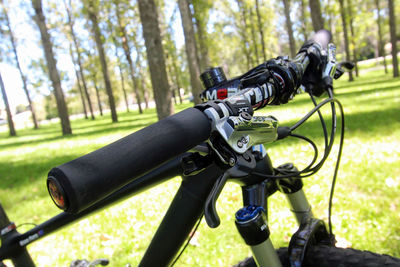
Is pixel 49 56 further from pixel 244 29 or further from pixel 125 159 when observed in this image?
pixel 244 29

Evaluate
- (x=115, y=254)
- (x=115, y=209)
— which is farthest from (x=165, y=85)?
(x=115, y=254)

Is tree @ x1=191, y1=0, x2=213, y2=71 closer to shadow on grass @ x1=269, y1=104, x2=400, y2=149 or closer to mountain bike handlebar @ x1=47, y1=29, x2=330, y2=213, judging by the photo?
shadow on grass @ x1=269, y1=104, x2=400, y2=149

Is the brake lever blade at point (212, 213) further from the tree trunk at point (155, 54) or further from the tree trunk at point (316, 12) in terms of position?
the tree trunk at point (316, 12)

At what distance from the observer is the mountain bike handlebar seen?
576 millimetres

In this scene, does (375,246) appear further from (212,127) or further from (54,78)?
(54,78)

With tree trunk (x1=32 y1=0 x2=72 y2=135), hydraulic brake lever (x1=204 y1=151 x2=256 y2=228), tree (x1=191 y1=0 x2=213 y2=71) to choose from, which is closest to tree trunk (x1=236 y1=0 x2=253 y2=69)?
tree (x1=191 y1=0 x2=213 y2=71)

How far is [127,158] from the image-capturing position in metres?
0.64

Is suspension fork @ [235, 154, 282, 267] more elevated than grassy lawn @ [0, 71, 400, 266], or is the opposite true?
suspension fork @ [235, 154, 282, 267]

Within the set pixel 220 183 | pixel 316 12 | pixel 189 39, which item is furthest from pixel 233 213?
pixel 316 12

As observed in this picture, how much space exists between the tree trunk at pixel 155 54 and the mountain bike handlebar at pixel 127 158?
820 cm

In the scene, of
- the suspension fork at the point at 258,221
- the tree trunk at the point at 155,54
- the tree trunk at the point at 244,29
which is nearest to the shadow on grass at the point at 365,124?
the tree trunk at the point at 155,54

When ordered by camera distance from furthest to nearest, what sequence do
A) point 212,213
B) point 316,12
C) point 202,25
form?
point 202,25, point 316,12, point 212,213

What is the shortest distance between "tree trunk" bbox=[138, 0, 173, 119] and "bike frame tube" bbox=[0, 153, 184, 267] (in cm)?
734

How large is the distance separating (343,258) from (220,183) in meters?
0.70
